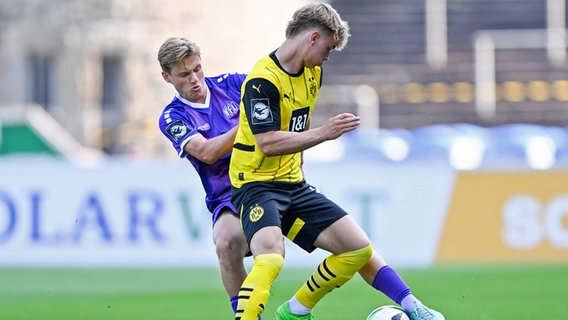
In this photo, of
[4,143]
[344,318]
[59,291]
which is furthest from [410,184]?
[4,143]

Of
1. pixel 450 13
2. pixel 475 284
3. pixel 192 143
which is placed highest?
pixel 450 13

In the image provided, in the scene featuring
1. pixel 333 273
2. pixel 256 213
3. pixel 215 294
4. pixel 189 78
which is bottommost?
pixel 215 294

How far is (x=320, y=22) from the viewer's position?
778 cm

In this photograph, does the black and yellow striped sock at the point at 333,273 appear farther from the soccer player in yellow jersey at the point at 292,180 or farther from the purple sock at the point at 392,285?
the purple sock at the point at 392,285

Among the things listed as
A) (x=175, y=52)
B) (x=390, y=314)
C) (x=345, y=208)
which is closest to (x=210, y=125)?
(x=175, y=52)

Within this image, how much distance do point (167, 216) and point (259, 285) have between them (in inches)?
319

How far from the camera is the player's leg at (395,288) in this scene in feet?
26.9

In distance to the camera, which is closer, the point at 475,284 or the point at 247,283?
the point at 247,283

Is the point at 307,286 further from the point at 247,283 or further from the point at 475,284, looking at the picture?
the point at 475,284

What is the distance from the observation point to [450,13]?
1243 inches

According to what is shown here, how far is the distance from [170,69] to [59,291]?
18.8ft

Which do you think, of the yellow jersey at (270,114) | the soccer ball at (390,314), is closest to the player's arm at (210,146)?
the yellow jersey at (270,114)

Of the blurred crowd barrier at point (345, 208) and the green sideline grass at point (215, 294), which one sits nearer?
the green sideline grass at point (215, 294)

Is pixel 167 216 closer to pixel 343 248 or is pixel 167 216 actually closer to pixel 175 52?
pixel 175 52
